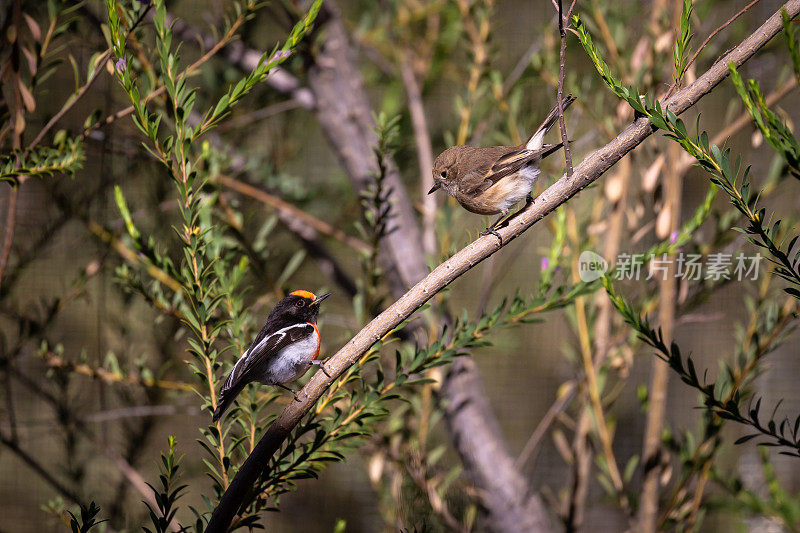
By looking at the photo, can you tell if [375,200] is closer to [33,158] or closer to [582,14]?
[33,158]

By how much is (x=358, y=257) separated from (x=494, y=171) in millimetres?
694

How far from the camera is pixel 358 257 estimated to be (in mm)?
1249

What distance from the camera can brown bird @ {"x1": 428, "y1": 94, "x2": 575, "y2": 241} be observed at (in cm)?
56

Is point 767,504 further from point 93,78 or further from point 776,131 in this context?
point 93,78

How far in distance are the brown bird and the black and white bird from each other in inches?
7.0

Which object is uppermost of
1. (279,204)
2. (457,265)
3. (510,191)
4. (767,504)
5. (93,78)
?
(279,204)

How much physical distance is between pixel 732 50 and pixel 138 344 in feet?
3.66

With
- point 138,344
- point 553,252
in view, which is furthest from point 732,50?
point 138,344

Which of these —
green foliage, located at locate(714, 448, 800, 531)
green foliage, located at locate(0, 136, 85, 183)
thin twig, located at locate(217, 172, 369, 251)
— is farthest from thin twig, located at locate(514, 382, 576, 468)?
green foliage, located at locate(0, 136, 85, 183)

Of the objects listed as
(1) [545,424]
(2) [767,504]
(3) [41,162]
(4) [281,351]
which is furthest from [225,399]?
(2) [767,504]

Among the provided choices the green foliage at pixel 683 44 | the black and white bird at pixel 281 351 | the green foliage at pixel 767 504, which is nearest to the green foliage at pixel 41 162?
the black and white bird at pixel 281 351

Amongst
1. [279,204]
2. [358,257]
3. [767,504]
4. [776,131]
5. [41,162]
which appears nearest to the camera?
[776,131]

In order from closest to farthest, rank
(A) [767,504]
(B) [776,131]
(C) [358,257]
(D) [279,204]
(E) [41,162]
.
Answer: (B) [776,131], (E) [41,162], (A) [767,504], (D) [279,204], (C) [358,257]

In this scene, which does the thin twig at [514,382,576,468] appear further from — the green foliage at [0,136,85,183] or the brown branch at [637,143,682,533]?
the green foliage at [0,136,85,183]
